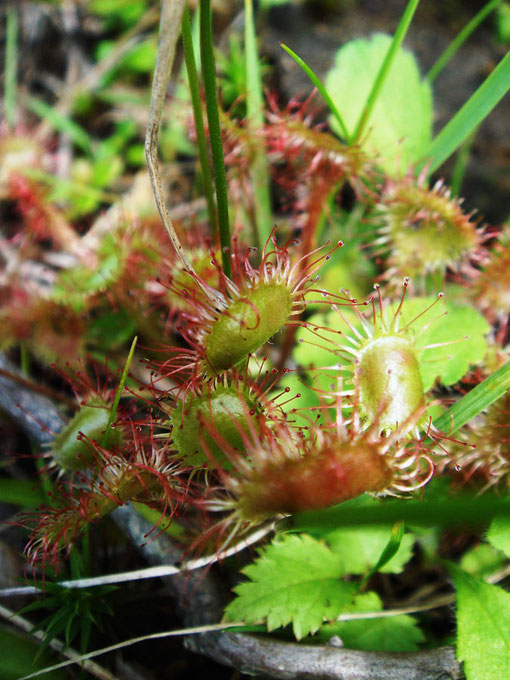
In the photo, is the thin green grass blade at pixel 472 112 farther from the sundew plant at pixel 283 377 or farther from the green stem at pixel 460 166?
the green stem at pixel 460 166

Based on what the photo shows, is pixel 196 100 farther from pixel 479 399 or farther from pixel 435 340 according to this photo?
pixel 479 399

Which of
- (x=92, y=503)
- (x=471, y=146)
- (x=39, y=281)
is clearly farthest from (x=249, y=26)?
(x=92, y=503)

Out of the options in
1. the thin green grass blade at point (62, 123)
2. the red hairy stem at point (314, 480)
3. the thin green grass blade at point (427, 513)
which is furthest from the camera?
the thin green grass blade at point (62, 123)

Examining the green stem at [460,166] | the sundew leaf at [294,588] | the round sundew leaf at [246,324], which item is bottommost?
the sundew leaf at [294,588]

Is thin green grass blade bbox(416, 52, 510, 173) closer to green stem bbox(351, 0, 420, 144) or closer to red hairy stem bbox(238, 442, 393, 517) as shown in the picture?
green stem bbox(351, 0, 420, 144)

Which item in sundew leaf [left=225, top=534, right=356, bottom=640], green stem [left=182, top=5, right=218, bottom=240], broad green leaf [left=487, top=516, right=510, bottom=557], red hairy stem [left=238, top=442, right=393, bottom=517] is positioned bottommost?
sundew leaf [left=225, top=534, right=356, bottom=640]

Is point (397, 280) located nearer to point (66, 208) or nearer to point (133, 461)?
point (133, 461)

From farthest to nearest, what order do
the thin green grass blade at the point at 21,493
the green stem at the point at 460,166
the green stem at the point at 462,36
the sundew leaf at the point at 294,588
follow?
the green stem at the point at 460,166, the green stem at the point at 462,36, the thin green grass blade at the point at 21,493, the sundew leaf at the point at 294,588

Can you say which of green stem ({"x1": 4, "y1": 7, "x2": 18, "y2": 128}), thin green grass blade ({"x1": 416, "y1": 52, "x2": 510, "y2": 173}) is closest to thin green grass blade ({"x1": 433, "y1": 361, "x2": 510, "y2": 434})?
thin green grass blade ({"x1": 416, "y1": 52, "x2": 510, "y2": 173})

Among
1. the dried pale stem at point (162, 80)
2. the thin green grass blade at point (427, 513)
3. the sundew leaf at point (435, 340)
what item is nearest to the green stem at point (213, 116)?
the dried pale stem at point (162, 80)
